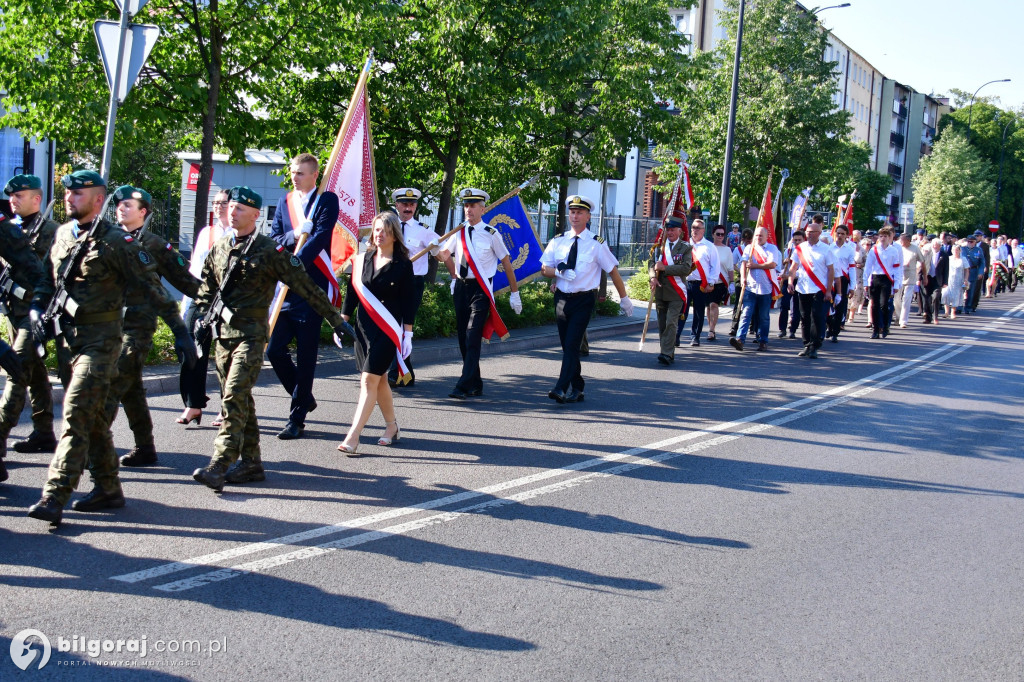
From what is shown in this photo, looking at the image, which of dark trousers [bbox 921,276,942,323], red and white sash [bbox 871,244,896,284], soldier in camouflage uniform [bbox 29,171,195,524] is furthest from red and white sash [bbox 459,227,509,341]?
dark trousers [bbox 921,276,942,323]

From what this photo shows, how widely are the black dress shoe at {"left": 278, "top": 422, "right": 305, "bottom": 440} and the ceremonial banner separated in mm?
2238

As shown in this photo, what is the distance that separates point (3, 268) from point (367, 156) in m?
4.01

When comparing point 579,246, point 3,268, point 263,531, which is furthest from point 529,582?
point 579,246

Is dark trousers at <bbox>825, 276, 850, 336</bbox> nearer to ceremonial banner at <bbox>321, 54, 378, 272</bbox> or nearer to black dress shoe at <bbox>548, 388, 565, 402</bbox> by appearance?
black dress shoe at <bbox>548, 388, 565, 402</bbox>

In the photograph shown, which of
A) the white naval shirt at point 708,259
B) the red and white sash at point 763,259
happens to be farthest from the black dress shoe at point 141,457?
the red and white sash at point 763,259

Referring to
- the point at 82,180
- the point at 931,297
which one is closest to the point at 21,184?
the point at 82,180

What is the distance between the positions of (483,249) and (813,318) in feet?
21.9

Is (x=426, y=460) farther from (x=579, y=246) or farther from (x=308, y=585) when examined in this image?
(x=579, y=246)

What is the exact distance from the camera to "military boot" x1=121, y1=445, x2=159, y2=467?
6.73 m

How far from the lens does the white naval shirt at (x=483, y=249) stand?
33.2 feet

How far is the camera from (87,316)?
5.43 m

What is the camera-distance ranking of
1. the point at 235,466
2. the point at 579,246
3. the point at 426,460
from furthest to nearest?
the point at 579,246 → the point at 426,460 → the point at 235,466

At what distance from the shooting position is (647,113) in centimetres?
1942

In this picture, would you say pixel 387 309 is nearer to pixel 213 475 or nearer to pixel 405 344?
pixel 405 344
